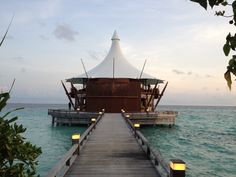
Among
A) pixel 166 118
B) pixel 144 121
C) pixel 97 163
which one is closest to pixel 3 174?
pixel 97 163

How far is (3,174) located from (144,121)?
35939 mm

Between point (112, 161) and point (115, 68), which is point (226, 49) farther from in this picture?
point (115, 68)

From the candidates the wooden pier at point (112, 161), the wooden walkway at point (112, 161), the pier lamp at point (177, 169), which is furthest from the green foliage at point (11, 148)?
the wooden walkway at point (112, 161)

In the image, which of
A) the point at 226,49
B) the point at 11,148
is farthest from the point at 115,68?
the point at 226,49

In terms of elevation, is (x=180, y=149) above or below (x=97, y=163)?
below

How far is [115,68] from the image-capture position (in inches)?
1891

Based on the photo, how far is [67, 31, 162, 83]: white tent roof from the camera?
46.9m

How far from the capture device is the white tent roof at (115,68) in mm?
46938

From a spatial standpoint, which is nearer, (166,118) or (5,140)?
(5,140)

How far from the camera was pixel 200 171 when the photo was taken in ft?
59.2

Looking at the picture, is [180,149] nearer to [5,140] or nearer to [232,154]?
[232,154]

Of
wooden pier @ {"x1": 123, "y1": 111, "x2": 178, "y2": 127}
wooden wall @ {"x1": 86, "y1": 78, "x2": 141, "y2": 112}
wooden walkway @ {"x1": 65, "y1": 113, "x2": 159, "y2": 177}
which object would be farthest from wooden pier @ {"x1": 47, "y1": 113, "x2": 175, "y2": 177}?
wooden wall @ {"x1": 86, "y1": 78, "x2": 141, "y2": 112}

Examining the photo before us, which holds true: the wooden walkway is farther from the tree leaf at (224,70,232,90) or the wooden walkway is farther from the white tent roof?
the white tent roof

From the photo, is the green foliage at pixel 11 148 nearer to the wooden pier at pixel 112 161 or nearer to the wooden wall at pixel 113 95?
the wooden pier at pixel 112 161
